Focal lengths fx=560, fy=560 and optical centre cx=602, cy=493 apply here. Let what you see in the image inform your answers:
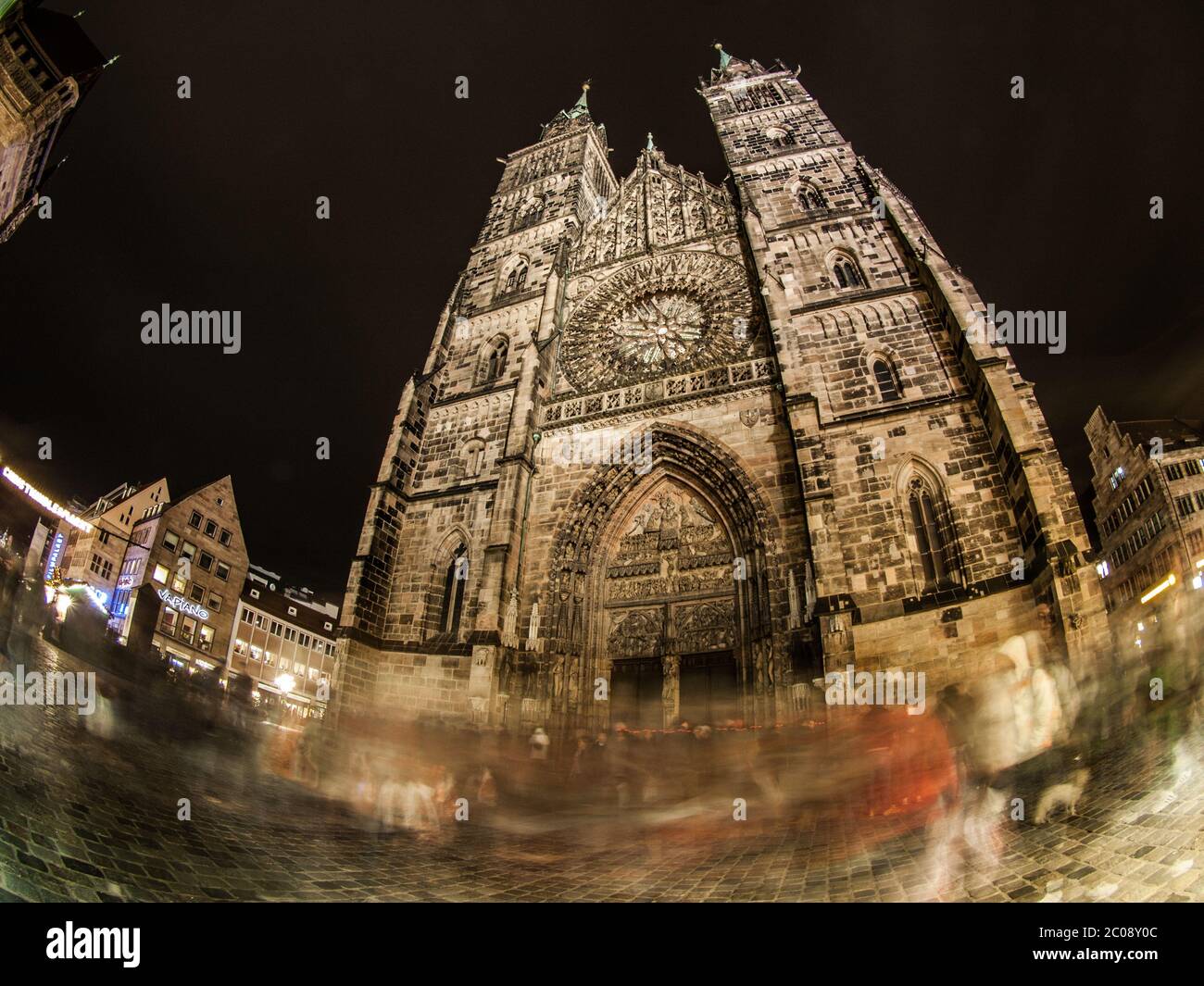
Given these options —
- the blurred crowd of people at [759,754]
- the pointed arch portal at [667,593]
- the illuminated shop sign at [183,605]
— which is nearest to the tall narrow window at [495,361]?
the pointed arch portal at [667,593]

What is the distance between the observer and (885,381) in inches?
511

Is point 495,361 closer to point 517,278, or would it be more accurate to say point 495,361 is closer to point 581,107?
point 517,278

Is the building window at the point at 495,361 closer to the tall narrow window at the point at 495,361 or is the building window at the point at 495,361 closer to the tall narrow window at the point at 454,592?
the tall narrow window at the point at 495,361

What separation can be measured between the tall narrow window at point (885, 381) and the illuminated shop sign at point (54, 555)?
22301 mm

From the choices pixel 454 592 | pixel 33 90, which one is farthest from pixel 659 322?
pixel 33 90

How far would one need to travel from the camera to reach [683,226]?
18797 millimetres

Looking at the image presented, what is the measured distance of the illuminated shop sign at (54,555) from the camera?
15805 mm

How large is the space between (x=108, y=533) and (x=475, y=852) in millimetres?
26452

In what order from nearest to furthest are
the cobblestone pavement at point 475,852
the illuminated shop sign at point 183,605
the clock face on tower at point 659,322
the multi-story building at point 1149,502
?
the cobblestone pavement at point 475,852, the clock face on tower at point 659,322, the multi-story building at point 1149,502, the illuminated shop sign at point 183,605

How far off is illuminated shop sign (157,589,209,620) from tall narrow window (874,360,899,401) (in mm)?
31084

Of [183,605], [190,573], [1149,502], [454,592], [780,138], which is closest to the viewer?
[454,592]
